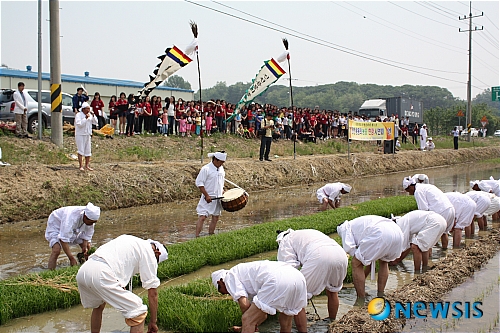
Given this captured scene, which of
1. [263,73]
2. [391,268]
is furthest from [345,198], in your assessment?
[391,268]

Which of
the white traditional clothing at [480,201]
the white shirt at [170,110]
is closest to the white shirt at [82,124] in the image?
the white shirt at [170,110]

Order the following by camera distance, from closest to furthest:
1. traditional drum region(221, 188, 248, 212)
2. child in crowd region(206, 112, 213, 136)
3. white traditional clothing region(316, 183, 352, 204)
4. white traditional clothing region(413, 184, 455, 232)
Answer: white traditional clothing region(413, 184, 455, 232) < traditional drum region(221, 188, 248, 212) < white traditional clothing region(316, 183, 352, 204) < child in crowd region(206, 112, 213, 136)

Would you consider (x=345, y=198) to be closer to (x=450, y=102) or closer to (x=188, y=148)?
(x=188, y=148)

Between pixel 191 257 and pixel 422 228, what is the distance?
381cm

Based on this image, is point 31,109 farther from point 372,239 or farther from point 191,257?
point 372,239

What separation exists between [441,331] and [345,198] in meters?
12.1

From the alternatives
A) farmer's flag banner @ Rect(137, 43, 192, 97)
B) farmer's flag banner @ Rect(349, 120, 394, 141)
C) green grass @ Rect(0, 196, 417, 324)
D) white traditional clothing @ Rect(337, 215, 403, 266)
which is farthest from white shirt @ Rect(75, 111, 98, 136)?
farmer's flag banner @ Rect(349, 120, 394, 141)

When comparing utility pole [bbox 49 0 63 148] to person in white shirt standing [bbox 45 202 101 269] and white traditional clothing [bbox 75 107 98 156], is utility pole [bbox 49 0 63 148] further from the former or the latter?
person in white shirt standing [bbox 45 202 101 269]

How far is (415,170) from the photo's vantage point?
30.3m

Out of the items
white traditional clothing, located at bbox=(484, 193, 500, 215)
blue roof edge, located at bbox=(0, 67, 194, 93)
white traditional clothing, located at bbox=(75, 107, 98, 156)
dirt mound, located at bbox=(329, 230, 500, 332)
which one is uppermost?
blue roof edge, located at bbox=(0, 67, 194, 93)

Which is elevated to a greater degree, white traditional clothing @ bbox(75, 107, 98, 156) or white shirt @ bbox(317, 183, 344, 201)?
white traditional clothing @ bbox(75, 107, 98, 156)

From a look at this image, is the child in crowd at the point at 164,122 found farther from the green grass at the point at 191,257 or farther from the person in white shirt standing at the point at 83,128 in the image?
the green grass at the point at 191,257

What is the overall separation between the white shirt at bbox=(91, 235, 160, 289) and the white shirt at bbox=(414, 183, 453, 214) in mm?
5378

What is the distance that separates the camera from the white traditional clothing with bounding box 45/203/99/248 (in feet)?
24.9
